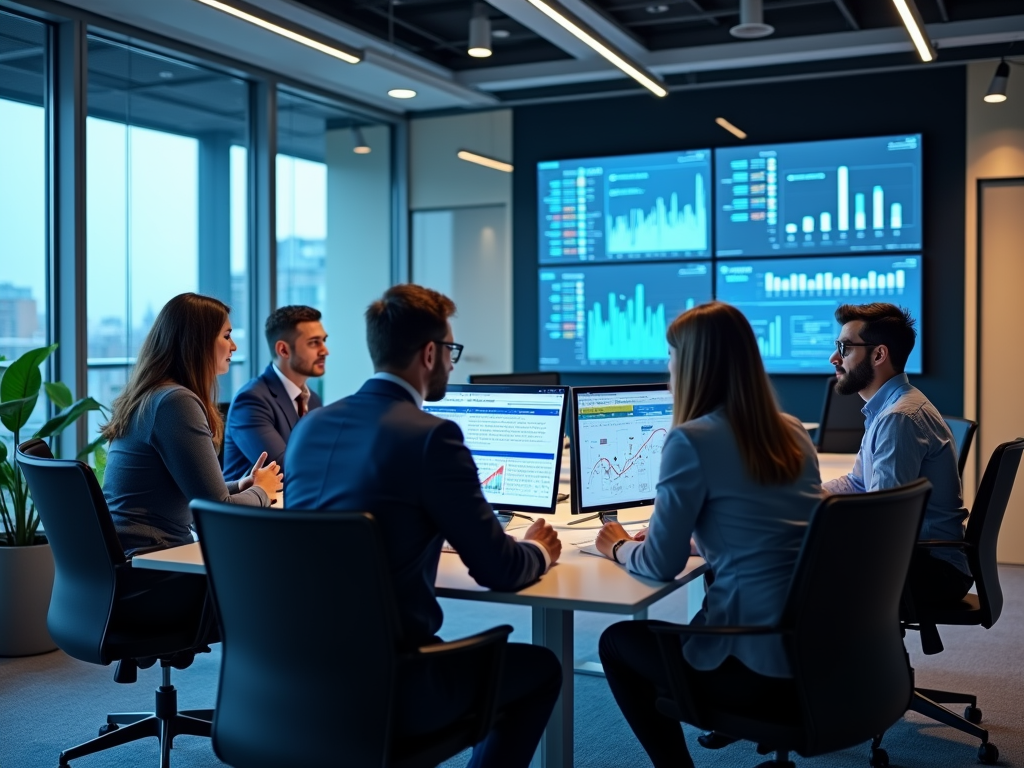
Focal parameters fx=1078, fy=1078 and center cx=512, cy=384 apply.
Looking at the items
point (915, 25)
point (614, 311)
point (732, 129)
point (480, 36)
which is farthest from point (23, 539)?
point (732, 129)

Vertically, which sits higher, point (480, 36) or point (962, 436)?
point (480, 36)

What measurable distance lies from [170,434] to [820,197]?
451 centimetres

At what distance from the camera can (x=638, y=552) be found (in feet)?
7.87

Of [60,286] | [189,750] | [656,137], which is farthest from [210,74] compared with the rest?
[189,750]

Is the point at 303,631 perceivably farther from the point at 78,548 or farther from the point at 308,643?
the point at 78,548

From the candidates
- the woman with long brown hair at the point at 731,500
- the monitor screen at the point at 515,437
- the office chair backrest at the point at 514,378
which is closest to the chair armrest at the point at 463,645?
the woman with long brown hair at the point at 731,500

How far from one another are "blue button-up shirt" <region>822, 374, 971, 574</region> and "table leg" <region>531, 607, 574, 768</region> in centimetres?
110

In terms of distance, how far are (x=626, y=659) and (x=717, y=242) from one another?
14.5 feet

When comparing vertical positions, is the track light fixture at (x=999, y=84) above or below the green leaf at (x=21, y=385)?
above

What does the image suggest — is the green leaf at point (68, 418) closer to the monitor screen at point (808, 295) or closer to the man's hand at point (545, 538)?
the man's hand at point (545, 538)

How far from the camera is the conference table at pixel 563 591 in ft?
7.18

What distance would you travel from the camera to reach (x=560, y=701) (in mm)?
2500

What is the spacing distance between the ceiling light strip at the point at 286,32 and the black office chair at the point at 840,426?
9.07 ft

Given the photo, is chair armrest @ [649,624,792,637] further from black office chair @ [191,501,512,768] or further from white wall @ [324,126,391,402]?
white wall @ [324,126,391,402]
